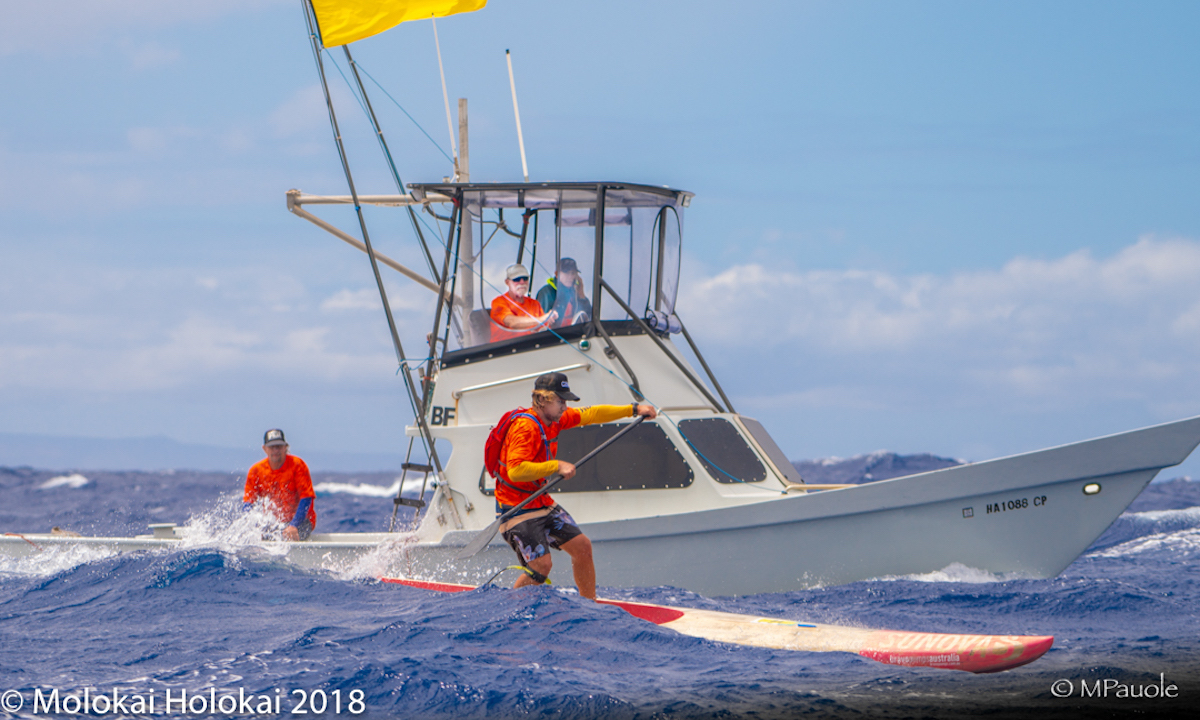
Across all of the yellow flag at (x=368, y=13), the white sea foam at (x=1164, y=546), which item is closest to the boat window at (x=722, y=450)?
the yellow flag at (x=368, y=13)

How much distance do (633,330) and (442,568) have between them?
259 centimetres

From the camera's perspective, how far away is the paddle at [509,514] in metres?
6.33

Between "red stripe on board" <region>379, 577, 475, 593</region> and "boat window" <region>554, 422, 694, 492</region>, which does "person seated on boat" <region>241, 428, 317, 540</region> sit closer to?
"red stripe on board" <region>379, 577, 475, 593</region>

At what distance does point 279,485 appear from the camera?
931cm

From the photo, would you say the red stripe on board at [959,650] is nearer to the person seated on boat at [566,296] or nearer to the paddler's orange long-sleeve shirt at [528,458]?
the paddler's orange long-sleeve shirt at [528,458]

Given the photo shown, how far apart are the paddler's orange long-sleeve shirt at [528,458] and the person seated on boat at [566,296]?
1800 mm

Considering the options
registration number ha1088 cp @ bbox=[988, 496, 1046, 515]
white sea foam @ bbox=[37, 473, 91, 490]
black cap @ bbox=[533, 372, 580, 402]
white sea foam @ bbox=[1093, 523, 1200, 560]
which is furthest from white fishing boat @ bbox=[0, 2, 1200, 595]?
white sea foam @ bbox=[37, 473, 91, 490]

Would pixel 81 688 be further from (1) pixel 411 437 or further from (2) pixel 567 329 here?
(2) pixel 567 329

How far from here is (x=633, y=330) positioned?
8312 mm

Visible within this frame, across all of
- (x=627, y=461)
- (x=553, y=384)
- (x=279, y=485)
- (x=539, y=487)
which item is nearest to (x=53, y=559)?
(x=279, y=485)

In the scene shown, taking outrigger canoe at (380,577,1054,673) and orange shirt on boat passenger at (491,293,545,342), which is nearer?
outrigger canoe at (380,577,1054,673)

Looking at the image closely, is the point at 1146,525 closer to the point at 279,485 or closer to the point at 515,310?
the point at 515,310

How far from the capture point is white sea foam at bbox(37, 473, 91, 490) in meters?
33.1

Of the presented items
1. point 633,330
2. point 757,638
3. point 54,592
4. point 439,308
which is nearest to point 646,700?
point 757,638
